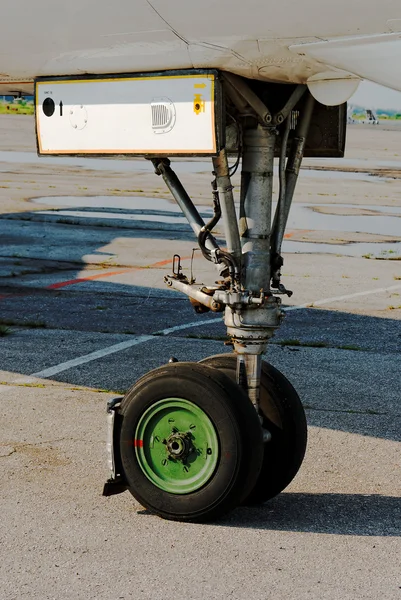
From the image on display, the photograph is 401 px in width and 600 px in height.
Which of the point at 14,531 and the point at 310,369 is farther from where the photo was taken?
the point at 310,369

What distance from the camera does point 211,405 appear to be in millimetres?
6305

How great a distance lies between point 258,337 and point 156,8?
2145mm

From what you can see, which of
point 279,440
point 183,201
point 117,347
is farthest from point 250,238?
point 117,347

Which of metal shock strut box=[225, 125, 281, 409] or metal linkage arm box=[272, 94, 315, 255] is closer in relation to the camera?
metal shock strut box=[225, 125, 281, 409]

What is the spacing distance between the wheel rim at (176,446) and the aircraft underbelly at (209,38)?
6.92 ft

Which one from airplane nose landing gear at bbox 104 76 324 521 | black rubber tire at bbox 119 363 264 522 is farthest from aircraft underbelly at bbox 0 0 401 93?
black rubber tire at bbox 119 363 264 522

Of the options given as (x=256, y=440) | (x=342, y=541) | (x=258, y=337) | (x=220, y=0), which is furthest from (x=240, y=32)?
(x=342, y=541)

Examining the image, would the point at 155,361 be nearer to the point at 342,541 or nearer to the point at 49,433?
the point at 49,433

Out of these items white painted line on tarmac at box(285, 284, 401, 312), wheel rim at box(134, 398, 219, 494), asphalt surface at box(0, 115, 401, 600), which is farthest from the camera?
white painted line on tarmac at box(285, 284, 401, 312)

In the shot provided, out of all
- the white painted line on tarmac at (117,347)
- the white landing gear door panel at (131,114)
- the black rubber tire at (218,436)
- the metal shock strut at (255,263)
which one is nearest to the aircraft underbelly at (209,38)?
the white landing gear door panel at (131,114)

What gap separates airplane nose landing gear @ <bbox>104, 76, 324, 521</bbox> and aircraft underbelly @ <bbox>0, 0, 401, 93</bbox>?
1.24 ft

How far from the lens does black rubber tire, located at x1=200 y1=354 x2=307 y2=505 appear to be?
22.2ft

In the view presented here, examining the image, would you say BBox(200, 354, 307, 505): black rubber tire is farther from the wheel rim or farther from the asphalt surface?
the wheel rim

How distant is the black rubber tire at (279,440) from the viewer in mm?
6773
